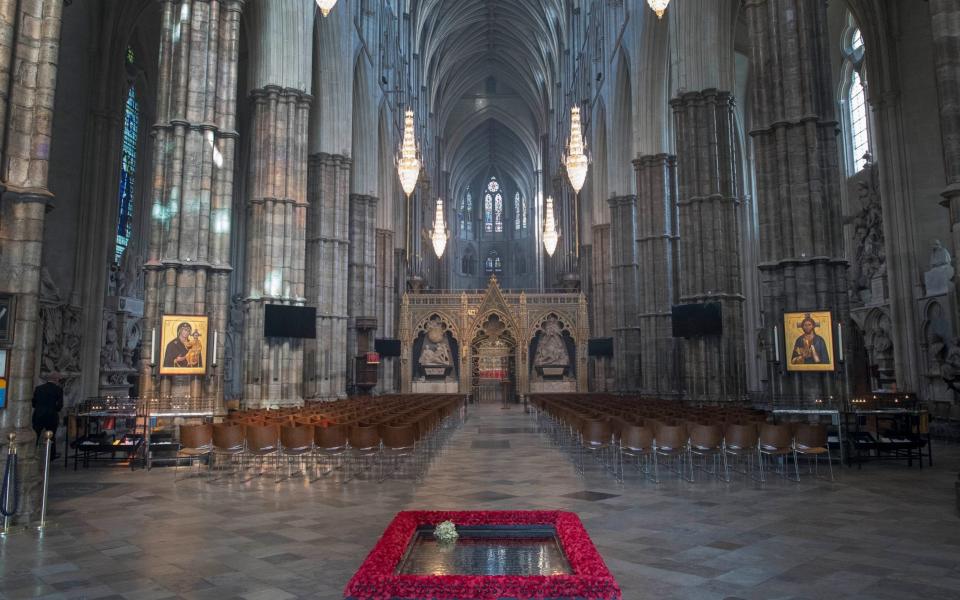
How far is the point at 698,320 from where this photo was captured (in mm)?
18078

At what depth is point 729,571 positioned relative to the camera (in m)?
5.13

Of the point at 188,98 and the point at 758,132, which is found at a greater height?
the point at 188,98

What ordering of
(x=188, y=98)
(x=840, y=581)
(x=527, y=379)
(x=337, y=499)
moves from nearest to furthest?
(x=840, y=581) → (x=337, y=499) → (x=188, y=98) → (x=527, y=379)

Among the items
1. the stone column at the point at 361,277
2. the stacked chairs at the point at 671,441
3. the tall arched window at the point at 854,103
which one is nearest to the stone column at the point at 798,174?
the stacked chairs at the point at 671,441

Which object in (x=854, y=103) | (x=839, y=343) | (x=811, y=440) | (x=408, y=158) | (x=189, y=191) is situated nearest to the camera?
(x=811, y=440)

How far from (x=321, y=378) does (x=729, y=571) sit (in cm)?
2043

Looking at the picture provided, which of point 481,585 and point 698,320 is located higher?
point 698,320

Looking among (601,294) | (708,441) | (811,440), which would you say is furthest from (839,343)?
(601,294)

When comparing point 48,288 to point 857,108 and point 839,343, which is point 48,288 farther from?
point 857,108

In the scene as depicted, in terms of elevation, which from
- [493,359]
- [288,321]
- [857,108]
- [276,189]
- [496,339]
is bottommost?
[493,359]

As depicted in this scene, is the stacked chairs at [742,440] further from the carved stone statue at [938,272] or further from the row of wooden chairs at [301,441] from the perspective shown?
the carved stone statue at [938,272]

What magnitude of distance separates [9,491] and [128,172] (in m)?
22.1

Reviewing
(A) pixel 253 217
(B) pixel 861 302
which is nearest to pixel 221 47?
(A) pixel 253 217

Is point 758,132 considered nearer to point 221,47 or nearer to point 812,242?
point 812,242
